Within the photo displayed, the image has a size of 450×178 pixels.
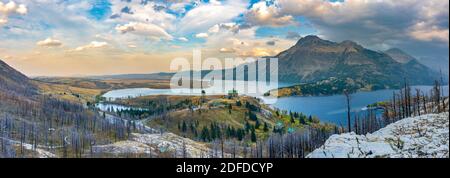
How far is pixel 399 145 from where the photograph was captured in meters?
25.6

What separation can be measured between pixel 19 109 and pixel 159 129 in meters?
49.8

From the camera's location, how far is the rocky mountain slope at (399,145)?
902 inches

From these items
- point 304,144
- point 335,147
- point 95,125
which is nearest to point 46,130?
point 95,125

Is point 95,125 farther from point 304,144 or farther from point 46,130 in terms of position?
point 304,144

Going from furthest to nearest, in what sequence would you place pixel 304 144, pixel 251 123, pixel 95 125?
pixel 251 123 → pixel 95 125 → pixel 304 144

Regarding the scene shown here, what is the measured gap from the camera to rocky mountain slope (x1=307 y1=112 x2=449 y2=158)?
22922 mm

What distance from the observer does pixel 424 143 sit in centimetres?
2495

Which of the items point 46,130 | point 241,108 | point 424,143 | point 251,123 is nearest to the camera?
point 424,143
